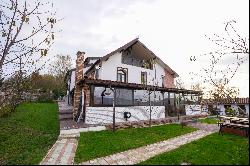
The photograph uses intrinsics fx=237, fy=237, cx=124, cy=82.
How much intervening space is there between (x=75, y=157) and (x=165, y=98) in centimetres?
1742

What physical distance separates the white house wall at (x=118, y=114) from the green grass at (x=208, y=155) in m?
7.87

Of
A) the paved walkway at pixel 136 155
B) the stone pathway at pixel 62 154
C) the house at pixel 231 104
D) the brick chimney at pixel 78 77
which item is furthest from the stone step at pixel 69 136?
the house at pixel 231 104

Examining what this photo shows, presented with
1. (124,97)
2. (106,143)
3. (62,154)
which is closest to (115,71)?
(124,97)

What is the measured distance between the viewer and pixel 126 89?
19.9m

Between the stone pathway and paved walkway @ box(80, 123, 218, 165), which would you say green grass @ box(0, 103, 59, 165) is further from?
paved walkway @ box(80, 123, 218, 165)

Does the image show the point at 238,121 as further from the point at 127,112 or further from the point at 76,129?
the point at 76,129

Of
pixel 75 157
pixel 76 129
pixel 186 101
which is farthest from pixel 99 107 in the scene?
pixel 186 101

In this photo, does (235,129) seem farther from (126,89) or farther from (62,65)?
(62,65)

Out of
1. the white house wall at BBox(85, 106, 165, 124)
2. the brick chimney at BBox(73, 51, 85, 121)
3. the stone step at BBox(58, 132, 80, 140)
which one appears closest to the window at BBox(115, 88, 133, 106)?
the white house wall at BBox(85, 106, 165, 124)

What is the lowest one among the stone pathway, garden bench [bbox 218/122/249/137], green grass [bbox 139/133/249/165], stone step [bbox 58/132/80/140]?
stone step [bbox 58/132/80/140]

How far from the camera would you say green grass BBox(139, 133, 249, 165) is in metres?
7.81

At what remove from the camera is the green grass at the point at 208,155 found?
7.81 metres

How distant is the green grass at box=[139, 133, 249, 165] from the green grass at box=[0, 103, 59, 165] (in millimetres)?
4552

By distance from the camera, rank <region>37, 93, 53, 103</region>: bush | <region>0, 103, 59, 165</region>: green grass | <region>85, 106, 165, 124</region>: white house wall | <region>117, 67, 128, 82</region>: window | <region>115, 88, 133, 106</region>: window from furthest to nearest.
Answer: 1. <region>37, 93, 53, 103</region>: bush
2. <region>117, 67, 128, 82</region>: window
3. <region>115, 88, 133, 106</region>: window
4. <region>85, 106, 165, 124</region>: white house wall
5. <region>0, 103, 59, 165</region>: green grass
